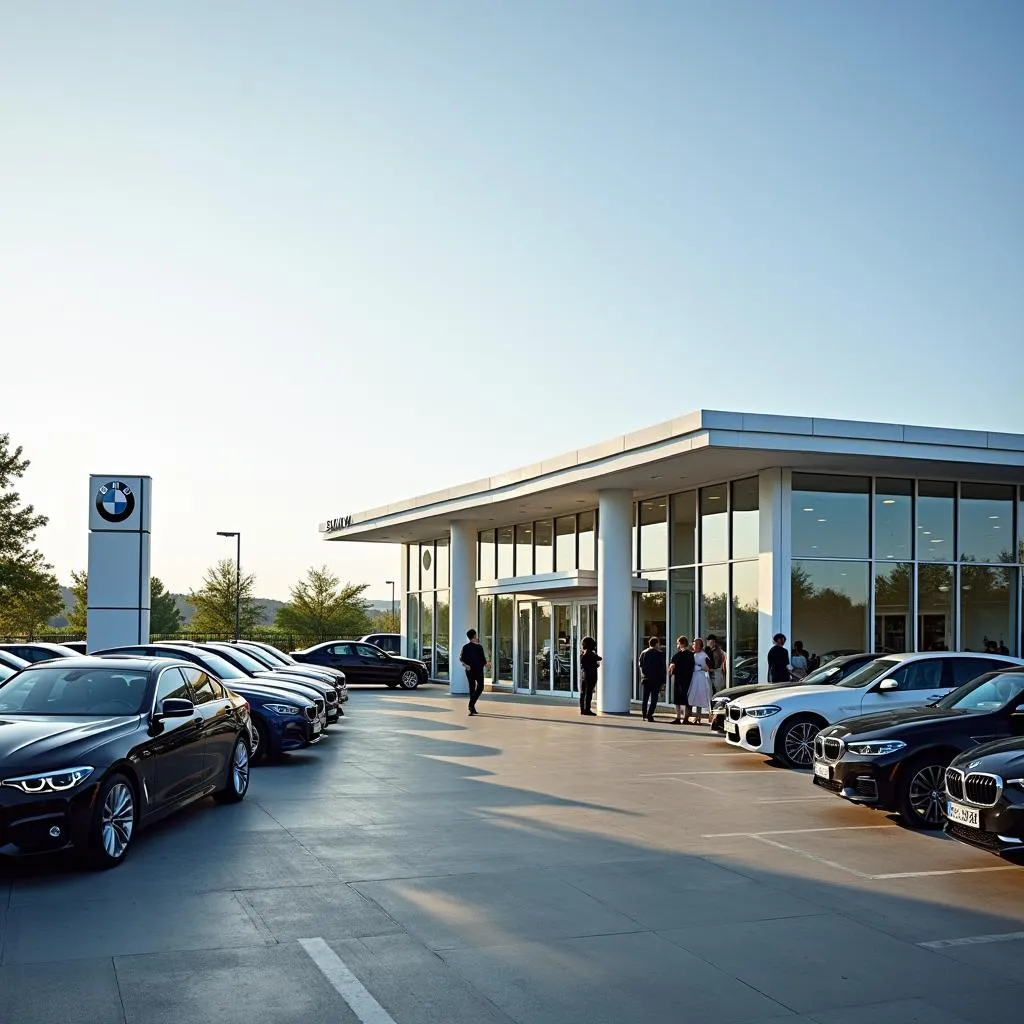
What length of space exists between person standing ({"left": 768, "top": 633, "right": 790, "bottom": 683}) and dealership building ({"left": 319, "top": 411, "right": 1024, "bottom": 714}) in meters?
1.32

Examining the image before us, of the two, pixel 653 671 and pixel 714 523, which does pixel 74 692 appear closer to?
pixel 653 671

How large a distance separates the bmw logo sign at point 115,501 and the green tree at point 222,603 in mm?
42152

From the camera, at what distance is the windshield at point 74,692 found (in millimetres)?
9797

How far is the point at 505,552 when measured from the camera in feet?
117

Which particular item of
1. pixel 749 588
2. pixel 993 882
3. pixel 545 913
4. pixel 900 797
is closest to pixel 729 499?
pixel 749 588

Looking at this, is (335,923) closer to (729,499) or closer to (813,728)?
(813,728)

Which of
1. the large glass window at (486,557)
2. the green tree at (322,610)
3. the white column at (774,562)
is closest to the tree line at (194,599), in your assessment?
the green tree at (322,610)

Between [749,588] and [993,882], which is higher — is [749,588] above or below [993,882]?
above

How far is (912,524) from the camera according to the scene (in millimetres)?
23062

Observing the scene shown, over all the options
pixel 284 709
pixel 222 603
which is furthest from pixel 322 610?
pixel 284 709

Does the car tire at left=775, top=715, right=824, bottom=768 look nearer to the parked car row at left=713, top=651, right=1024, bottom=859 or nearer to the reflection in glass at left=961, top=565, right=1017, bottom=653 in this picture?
the parked car row at left=713, top=651, right=1024, bottom=859

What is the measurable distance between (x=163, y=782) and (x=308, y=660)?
2579 centimetres

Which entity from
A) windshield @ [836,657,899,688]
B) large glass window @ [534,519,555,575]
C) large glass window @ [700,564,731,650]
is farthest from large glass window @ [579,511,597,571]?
windshield @ [836,657,899,688]

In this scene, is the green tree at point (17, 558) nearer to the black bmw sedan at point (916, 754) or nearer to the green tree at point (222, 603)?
the green tree at point (222, 603)
